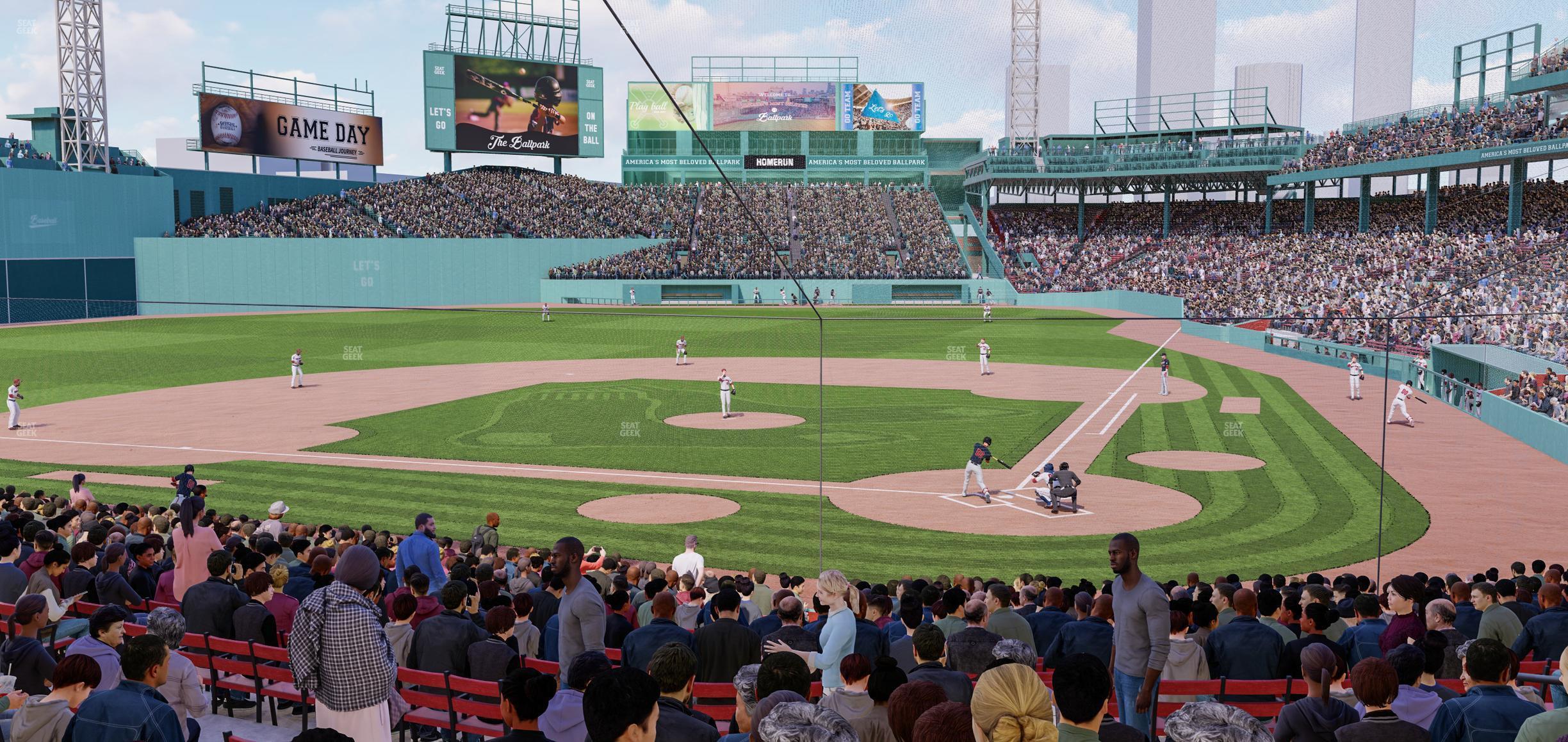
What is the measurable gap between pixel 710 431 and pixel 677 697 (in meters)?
24.6

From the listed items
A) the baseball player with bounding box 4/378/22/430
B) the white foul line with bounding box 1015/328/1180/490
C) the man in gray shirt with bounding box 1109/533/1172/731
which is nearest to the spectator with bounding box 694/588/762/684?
the man in gray shirt with bounding box 1109/533/1172/731

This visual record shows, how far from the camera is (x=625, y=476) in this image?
78.9 feet

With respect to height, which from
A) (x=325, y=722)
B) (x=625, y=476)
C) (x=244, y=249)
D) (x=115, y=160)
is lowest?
(x=625, y=476)

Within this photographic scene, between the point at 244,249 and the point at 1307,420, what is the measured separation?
63.1 metres

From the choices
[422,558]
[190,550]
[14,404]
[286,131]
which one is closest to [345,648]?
[422,558]

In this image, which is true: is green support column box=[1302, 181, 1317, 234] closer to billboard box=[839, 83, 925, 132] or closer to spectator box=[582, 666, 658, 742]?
billboard box=[839, 83, 925, 132]

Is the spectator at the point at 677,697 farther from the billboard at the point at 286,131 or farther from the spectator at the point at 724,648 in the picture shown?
the billboard at the point at 286,131

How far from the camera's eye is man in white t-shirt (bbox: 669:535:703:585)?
13383mm

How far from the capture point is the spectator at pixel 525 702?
15.4 feet

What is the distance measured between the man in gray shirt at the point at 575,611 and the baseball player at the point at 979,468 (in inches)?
508

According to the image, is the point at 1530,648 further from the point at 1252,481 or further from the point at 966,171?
the point at 966,171

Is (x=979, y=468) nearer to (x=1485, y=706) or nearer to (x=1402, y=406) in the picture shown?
(x=1402, y=406)

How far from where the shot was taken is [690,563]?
44.3 feet

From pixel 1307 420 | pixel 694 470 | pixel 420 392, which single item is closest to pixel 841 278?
pixel 420 392
